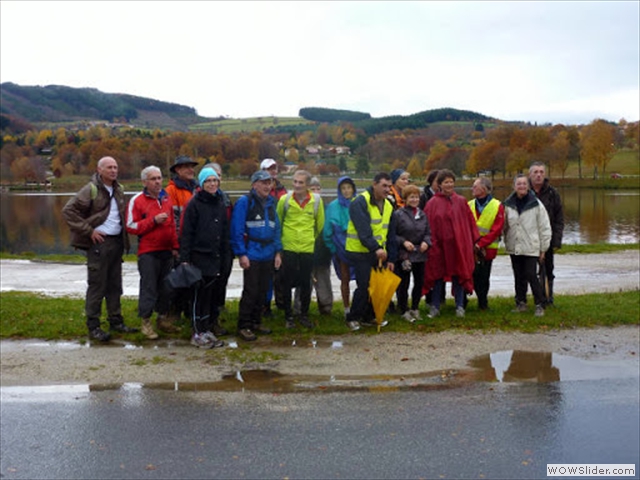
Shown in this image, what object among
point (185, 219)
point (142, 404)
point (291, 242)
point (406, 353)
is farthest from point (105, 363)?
point (406, 353)

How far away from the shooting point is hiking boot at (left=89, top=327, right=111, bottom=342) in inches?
322

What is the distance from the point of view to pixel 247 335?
8.20m

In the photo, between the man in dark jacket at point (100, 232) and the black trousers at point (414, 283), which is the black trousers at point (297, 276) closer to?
the black trousers at point (414, 283)

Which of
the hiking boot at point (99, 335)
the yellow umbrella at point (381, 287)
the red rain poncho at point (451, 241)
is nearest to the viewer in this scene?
the hiking boot at point (99, 335)

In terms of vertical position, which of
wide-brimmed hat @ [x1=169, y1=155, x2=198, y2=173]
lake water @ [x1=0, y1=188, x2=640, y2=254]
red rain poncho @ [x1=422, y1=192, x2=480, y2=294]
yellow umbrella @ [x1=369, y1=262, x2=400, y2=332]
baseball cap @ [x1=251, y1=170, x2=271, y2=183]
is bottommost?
lake water @ [x1=0, y1=188, x2=640, y2=254]

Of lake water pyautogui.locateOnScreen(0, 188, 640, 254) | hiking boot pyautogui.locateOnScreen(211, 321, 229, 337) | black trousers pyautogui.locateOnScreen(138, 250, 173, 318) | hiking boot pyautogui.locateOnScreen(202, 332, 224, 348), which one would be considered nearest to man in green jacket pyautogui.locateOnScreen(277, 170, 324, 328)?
hiking boot pyautogui.locateOnScreen(211, 321, 229, 337)

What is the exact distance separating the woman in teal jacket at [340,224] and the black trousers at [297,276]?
0.50 meters

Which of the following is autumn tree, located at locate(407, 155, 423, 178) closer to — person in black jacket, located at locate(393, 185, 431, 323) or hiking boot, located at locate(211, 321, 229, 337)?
person in black jacket, located at locate(393, 185, 431, 323)

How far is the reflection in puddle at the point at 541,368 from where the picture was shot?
6816 millimetres

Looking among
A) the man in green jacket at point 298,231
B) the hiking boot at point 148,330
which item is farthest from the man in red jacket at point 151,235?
the man in green jacket at point 298,231

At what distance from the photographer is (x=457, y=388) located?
645cm

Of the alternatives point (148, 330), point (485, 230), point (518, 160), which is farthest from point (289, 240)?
point (518, 160)

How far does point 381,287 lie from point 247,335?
207 centimetres

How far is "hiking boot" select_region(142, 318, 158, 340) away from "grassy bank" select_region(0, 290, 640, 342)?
9 cm
